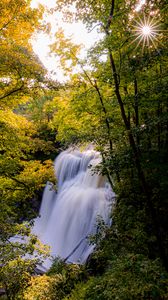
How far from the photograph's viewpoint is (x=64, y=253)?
14.9m

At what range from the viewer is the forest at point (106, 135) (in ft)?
19.2

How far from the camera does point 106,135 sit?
7336 millimetres

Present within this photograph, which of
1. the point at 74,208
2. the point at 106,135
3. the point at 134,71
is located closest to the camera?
the point at 134,71

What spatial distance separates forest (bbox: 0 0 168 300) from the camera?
5.86 metres

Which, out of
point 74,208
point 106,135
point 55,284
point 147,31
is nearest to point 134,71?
point 147,31

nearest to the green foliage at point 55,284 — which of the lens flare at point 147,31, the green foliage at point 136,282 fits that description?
the green foliage at point 136,282

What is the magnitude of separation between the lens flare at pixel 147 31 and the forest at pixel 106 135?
0.08 ft

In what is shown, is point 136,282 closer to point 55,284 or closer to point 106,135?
point 106,135

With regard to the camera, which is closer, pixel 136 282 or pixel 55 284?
pixel 136 282

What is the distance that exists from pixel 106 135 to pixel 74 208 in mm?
10168

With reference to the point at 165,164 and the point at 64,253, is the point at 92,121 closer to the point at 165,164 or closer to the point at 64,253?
the point at 165,164

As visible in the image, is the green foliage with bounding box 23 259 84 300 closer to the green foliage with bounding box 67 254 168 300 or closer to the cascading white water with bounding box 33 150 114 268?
the cascading white water with bounding box 33 150 114 268

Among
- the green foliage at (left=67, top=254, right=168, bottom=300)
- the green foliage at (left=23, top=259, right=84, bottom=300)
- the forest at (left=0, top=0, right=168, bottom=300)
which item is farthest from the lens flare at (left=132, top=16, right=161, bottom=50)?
the green foliage at (left=23, top=259, right=84, bottom=300)

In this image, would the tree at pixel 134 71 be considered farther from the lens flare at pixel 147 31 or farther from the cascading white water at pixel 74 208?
the cascading white water at pixel 74 208
